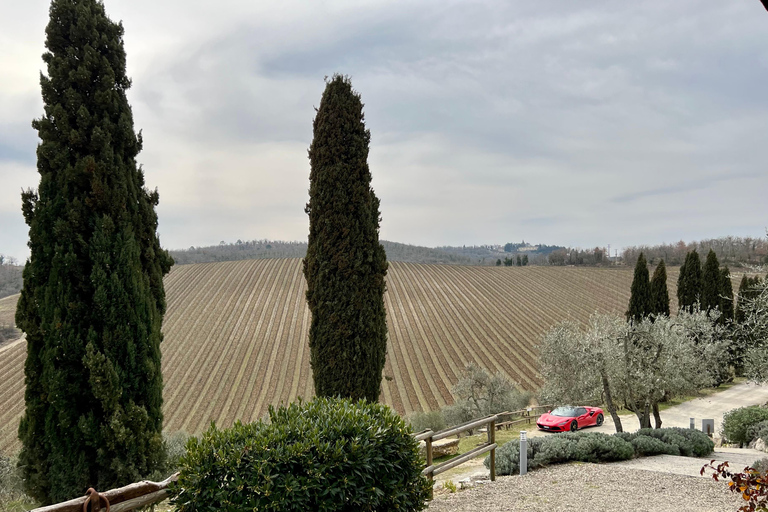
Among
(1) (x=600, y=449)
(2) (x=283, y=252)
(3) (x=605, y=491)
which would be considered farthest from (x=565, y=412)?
(2) (x=283, y=252)

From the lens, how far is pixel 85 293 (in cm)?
779

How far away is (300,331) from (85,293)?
1221 inches

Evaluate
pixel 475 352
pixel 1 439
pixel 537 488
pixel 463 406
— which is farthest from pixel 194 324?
pixel 537 488

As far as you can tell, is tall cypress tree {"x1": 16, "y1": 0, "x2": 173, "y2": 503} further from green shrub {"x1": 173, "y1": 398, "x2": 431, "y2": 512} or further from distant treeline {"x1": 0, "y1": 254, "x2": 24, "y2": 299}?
distant treeline {"x1": 0, "y1": 254, "x2": 24, "y2": 299}

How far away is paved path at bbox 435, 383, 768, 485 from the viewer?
32.4 ft

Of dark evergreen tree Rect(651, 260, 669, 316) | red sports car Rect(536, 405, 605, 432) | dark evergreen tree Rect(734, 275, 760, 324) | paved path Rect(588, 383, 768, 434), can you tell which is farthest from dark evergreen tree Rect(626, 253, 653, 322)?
red sports car Rect(536, 405, 605, 432)

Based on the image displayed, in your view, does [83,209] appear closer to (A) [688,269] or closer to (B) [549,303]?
(A) [688,269]

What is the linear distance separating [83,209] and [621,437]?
11.5 meters

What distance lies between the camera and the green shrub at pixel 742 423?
14922 mm

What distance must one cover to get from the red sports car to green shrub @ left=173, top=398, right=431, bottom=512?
14.5 m

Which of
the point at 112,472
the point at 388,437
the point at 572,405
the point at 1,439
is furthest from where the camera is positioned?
the point at 1,439

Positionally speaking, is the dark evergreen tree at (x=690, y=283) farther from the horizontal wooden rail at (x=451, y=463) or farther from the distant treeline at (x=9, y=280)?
the distant treeline at (x=9, y=280)

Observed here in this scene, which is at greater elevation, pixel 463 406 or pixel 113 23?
pixel 113 23

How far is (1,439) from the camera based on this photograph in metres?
22.9
